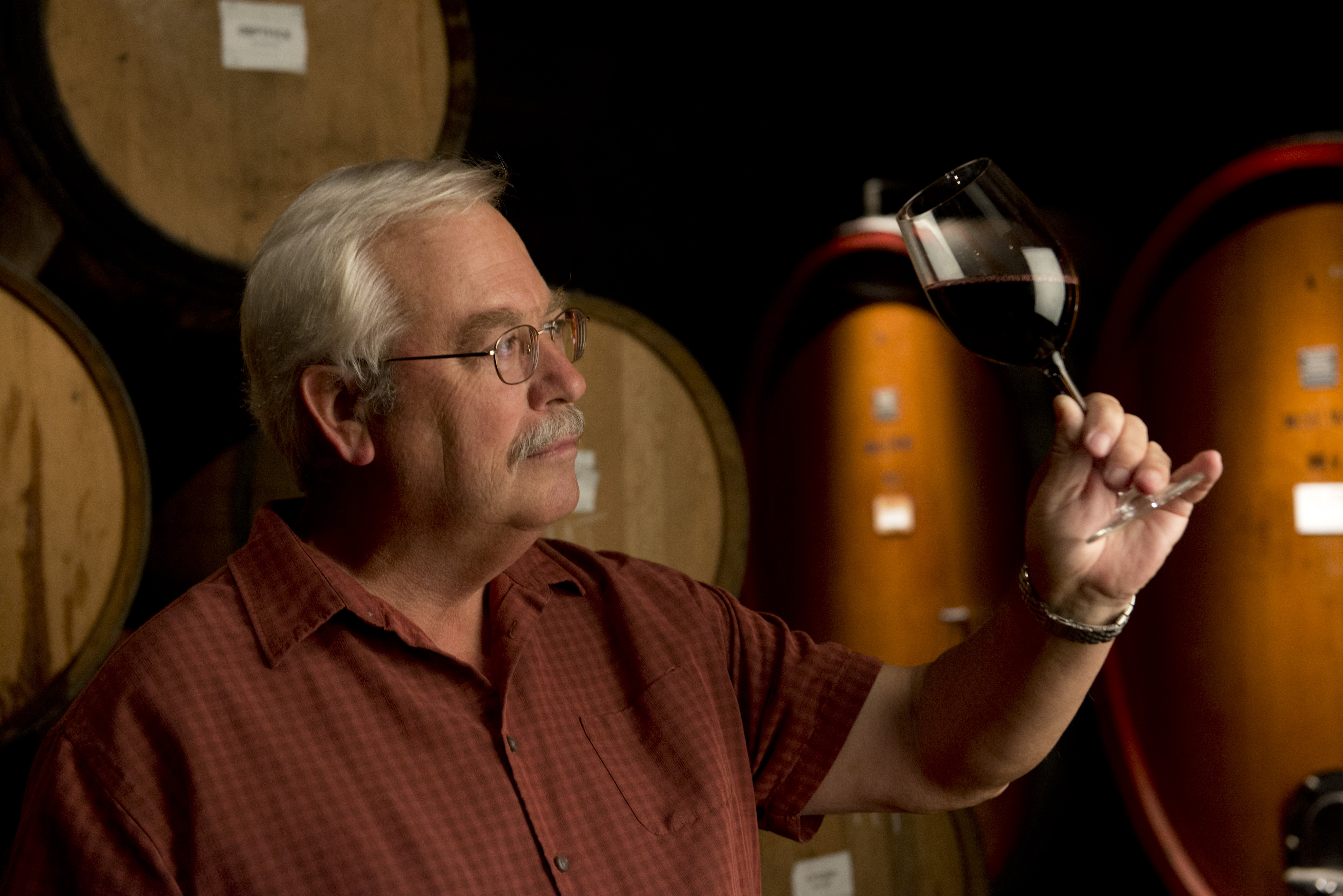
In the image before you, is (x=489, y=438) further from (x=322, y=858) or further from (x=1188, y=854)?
(x=1188, y=854)

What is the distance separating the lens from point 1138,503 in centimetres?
94

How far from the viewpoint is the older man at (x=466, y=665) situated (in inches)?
40.0

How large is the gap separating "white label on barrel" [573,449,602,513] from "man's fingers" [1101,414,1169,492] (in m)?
1.32

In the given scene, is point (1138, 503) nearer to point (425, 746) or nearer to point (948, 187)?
point (948, 187)

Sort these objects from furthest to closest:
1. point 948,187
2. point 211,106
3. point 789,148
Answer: point 789,148 → point 211,106 → point 948,187

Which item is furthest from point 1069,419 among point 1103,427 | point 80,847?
point 80,847

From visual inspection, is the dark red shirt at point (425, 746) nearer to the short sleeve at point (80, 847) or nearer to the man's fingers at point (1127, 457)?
the short sleeve at point (80, 847)

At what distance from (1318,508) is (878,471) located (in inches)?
41.0

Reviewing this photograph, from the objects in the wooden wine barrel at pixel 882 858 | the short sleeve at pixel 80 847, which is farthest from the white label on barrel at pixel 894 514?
the short sleeve at pixel 80 847

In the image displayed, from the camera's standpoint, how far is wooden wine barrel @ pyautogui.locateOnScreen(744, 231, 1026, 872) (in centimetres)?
260

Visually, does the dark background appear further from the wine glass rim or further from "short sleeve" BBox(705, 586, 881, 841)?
the wine glass rim

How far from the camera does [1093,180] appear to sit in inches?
110

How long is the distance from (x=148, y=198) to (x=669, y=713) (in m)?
1.22

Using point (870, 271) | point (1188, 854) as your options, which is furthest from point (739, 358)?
point (1188, 854)
